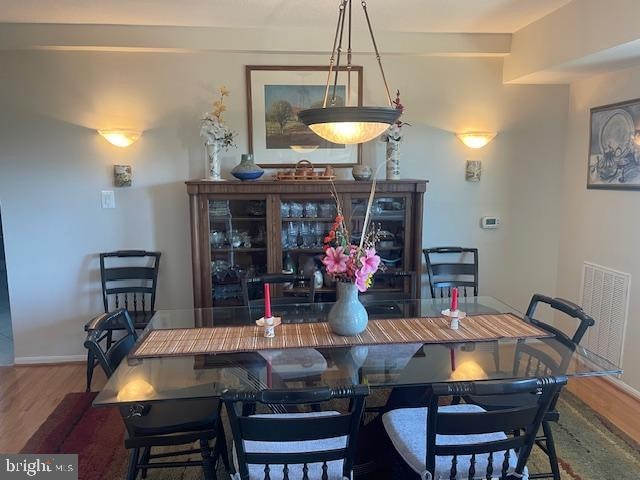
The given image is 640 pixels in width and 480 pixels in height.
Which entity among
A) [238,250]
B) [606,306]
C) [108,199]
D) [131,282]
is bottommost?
[606,306]

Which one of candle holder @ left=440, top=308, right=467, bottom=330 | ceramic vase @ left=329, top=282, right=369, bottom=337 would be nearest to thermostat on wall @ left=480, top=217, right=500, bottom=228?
candle holder @ left=440, top=308, right=467, bottom=330

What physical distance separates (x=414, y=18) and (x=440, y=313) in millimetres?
1912

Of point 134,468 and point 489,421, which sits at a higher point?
point 489,421

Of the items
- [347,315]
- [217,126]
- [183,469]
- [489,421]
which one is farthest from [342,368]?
[217,126]

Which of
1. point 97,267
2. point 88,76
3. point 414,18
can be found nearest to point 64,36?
point 88,76

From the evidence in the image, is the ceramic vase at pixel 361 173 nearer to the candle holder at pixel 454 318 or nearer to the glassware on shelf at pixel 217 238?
the glassware on shelf at pixel 217 238

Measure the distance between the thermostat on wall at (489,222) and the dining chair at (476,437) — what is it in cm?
215

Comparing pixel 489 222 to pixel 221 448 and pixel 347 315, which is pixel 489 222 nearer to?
pixel 347 315

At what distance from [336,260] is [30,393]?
8.04ft

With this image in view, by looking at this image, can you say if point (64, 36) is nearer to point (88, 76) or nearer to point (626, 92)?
point (88, 76)

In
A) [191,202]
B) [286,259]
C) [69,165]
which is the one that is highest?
[69,165]

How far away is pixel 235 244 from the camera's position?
3365 millimetres

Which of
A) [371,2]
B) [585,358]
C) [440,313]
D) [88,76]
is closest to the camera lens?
[585,358]

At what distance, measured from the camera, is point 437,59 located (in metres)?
3.50
